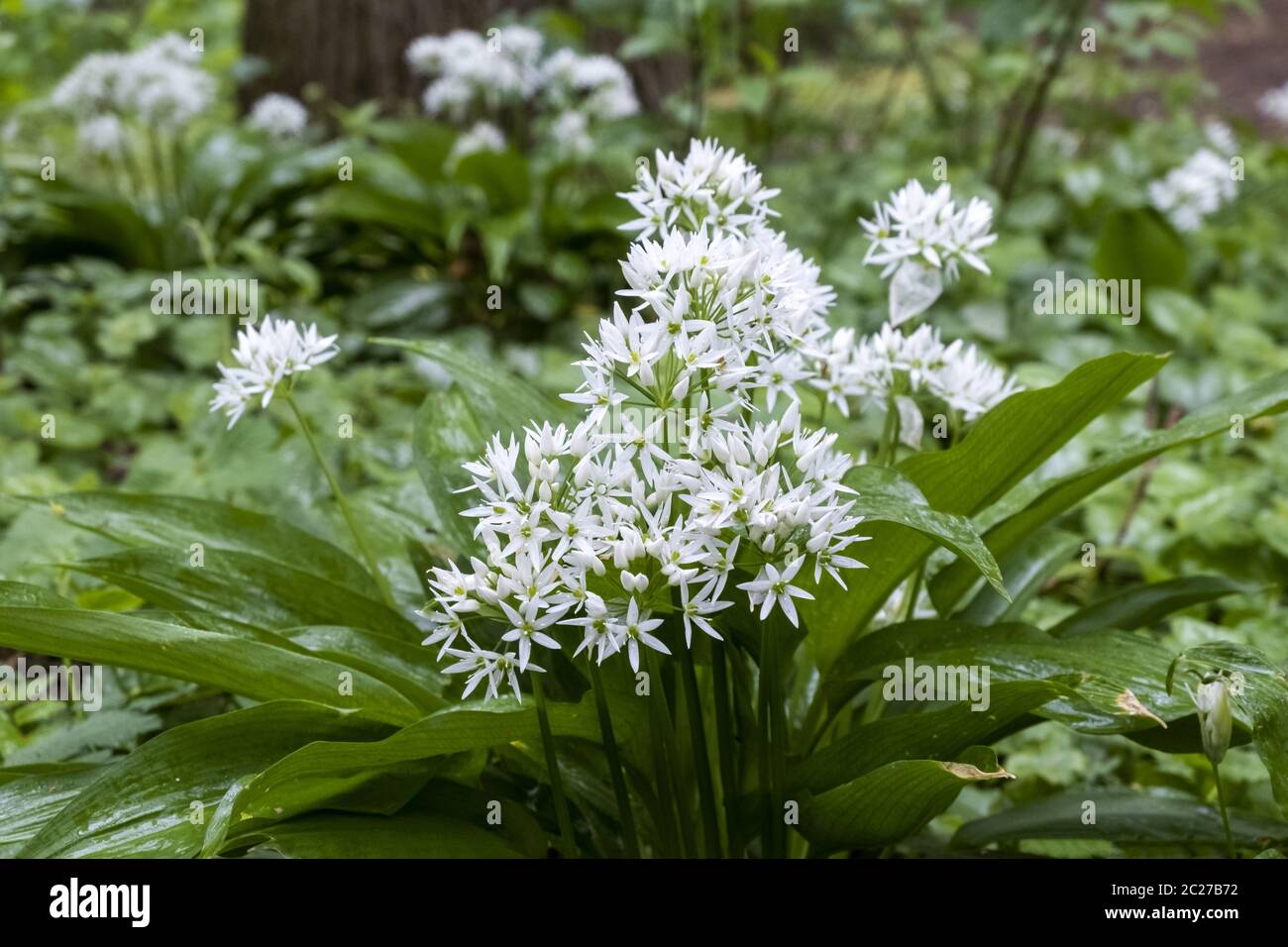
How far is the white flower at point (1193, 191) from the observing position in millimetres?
4738

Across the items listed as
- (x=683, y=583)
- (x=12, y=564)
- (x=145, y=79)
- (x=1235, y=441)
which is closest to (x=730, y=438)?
(x=683, y=583)

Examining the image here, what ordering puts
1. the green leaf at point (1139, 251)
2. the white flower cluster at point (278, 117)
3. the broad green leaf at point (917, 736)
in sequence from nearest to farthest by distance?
the broad green leaf at point (917, 736) → the green leaf at point (1139, 251) → the white flower cluster at point (278, 117)

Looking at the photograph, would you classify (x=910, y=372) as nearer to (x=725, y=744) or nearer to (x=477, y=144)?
(x=725, y=744)

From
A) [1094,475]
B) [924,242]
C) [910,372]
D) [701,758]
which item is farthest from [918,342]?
[701,758]

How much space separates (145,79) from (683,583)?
12.6 ft

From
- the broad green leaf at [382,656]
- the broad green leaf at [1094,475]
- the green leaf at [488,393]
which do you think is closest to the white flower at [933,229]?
the broad green leaf at [1094,475]

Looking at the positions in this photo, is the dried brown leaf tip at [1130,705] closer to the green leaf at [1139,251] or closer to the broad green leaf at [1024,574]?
the broad green leaf at [1024,574]

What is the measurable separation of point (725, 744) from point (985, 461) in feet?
1.79

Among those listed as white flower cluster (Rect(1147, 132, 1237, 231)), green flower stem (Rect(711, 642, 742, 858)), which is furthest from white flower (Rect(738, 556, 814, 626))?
white flower cluster (Rect(1147, 132, 1237, 231))

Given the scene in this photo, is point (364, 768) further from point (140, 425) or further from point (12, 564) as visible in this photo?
point (140, 425)

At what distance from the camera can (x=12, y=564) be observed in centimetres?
261

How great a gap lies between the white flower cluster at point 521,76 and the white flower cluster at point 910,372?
9.83 ft

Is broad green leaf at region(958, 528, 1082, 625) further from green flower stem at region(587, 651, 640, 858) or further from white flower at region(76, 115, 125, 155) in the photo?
white flower at region(76, 115, 125, 155)

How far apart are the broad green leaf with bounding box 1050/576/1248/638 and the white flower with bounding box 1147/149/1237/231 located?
3145 millimetres
